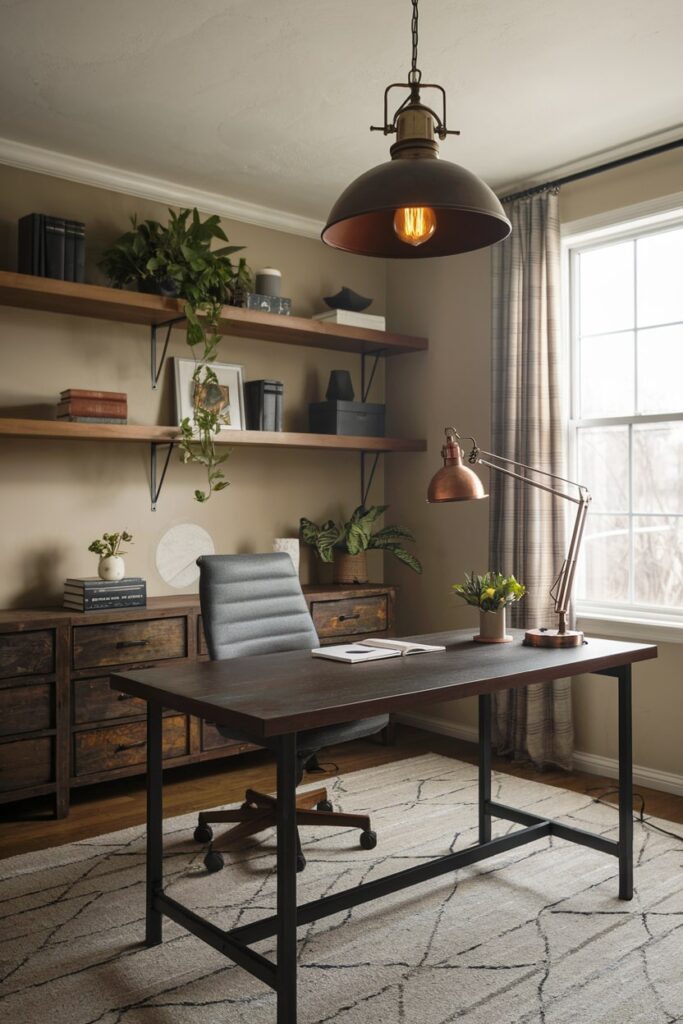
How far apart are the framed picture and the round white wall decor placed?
521mm

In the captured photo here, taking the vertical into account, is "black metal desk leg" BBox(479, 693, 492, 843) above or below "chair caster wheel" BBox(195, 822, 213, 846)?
above

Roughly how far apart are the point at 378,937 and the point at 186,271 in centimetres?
270

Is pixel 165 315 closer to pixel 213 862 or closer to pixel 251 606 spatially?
pixel 251 606

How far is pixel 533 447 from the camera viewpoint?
407cm

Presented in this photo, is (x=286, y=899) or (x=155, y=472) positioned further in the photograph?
(x=155, y=472)

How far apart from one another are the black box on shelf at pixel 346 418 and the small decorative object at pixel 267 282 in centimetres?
62

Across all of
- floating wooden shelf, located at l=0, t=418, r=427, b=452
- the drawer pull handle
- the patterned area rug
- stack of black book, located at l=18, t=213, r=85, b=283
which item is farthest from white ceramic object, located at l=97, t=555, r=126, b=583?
stack of black book, located at l=18, t=213, r=85, b=283

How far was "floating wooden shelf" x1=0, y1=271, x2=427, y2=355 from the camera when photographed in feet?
11.5

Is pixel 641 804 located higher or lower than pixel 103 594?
lower

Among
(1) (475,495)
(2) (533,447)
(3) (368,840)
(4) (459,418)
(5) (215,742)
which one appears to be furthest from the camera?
(4) (459,418)

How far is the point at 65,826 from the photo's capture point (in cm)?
334

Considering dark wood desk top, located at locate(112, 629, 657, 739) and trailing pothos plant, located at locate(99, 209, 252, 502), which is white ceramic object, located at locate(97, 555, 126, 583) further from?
dark wood desk top, located at locate(112, 629, 657, 739)

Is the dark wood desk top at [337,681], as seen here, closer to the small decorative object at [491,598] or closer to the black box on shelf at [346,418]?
the small decorative object at [491,598]

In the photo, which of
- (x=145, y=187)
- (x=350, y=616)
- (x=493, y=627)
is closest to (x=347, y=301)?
(x=145, y=187)
